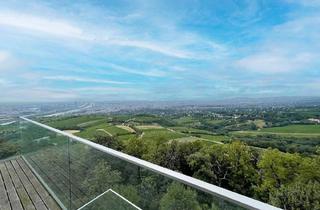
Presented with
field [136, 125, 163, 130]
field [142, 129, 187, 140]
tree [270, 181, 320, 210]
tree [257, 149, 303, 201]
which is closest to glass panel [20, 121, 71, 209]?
tree [270, 181, 320, 210]

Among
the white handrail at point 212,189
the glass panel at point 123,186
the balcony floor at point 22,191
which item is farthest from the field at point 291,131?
the white handrail at point 212,189

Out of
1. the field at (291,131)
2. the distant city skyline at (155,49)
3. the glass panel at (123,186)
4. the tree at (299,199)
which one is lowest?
the tree at (299,199)

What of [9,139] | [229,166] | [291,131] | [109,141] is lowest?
[229,166]

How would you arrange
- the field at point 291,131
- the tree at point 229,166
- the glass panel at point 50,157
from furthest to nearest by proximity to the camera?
1. the field at point 291,131
2. the tree at point 229,166
3. the glass panel at point 50,157

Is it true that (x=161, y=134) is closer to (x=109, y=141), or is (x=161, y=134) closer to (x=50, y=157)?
(x=109, y=141)

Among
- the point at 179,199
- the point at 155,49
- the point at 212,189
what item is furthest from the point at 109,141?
the point at 212,189

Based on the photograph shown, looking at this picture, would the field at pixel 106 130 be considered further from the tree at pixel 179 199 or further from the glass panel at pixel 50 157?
the tree at pixel 179 199

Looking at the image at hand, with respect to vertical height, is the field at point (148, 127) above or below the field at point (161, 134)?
above

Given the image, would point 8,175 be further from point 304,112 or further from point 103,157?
point 304,112
